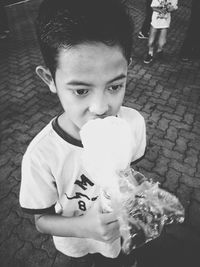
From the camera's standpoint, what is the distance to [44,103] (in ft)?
16.2

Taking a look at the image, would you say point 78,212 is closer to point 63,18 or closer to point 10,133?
point 63,18

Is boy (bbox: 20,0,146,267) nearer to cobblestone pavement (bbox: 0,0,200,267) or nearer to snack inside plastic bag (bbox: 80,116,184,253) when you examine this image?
snack inside plastic bag (bbox: 80,116,184,253)

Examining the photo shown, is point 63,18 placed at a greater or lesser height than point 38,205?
greater

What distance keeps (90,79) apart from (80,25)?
0.27m

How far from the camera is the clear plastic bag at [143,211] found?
3.46 feet

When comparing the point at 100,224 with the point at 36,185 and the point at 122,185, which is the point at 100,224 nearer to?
the point at 122,185

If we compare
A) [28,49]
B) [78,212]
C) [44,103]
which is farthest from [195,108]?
[28,49]

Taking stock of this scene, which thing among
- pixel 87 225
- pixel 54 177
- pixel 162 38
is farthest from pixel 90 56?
pixel 162 38

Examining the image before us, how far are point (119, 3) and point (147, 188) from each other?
1013 mm

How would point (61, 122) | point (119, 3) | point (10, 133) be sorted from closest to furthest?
point (119, 3) → point (61, 122) → point (10, 133)

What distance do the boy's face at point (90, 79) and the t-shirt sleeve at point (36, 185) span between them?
13.5 inches

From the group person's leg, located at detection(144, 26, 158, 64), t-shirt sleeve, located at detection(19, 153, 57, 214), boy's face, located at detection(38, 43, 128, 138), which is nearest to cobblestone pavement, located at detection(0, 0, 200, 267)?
person's leg, located at detection(144, 26, 158, 64)

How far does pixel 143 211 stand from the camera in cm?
113

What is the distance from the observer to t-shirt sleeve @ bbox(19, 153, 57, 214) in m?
1.30
